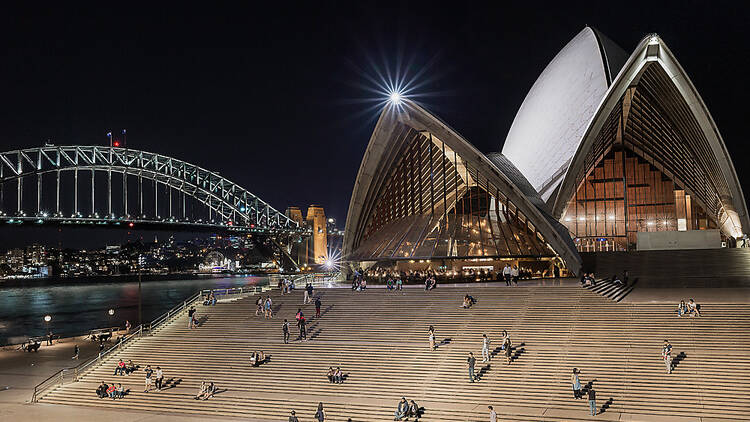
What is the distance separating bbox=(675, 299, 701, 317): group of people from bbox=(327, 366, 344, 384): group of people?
380 inches

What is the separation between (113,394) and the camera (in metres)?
19.0

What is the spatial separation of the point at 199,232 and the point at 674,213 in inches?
2373

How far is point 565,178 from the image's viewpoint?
109ft

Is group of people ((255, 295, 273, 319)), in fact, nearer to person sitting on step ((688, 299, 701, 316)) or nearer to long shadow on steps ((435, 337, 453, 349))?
long shadow on steps ((435, 337, 453, 349))

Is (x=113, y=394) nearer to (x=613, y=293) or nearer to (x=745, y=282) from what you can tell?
(x=613, y=293)

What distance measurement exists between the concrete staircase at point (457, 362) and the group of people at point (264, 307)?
0.43 metres

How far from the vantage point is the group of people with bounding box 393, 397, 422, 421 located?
51.5 ft

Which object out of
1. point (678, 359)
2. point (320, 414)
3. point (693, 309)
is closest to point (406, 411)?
point (320, 414)

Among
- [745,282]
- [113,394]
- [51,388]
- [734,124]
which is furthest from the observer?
[734,124]

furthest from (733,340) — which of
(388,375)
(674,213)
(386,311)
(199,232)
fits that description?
(199,232)

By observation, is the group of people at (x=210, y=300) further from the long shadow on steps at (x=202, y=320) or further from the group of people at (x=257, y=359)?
the group of people at (x=257, y=359)

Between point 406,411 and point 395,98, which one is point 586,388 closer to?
point 406,411

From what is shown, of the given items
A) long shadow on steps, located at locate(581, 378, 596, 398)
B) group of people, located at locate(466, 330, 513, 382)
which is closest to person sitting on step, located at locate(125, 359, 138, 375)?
group of people, located at locate(466, 330, 513, 382)

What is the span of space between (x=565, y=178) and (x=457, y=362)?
56.6 feet
